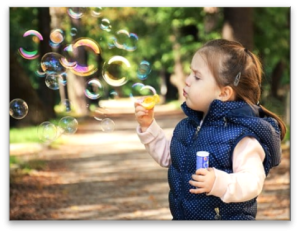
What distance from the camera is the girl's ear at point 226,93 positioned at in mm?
2824

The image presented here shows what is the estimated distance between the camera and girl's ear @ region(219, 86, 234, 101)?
9.27 feet

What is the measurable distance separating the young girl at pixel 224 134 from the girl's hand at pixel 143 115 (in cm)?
18

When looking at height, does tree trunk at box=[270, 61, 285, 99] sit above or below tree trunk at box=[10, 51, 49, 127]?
below

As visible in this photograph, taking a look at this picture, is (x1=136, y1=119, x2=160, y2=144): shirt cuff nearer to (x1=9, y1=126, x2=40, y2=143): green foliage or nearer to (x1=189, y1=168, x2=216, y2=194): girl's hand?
(x1=189, y1=168, x2=216, y2=194): girl's hand

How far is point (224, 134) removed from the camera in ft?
8.97

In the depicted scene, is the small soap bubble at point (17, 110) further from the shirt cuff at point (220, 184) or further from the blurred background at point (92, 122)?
the shirt cuff at point (220, 184)

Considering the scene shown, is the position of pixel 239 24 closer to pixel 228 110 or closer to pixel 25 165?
pixel 25 165

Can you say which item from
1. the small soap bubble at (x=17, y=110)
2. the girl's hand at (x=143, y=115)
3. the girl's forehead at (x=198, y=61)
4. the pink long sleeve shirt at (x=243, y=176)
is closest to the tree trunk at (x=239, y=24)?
the small soap bubble at (x=17, y=110)

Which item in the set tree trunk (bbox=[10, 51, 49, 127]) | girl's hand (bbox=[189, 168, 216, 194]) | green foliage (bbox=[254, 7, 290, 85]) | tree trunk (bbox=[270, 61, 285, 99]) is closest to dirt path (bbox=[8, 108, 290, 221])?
tree trunk (bbox=[10, 51, 49, 127])

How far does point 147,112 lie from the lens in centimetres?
306

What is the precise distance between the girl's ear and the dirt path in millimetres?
3809
